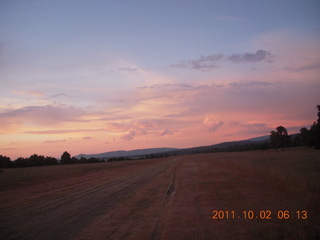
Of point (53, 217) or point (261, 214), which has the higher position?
point (53, 217)

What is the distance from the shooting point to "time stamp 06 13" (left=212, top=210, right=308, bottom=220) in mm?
8281

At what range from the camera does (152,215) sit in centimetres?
949

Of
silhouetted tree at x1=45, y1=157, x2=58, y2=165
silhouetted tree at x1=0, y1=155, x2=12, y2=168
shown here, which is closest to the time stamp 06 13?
silhouetted tree at x1=0, y1=155, x2=12, y2=168

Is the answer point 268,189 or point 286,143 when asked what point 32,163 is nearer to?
point 286,143

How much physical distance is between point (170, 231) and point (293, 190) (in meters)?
6.94

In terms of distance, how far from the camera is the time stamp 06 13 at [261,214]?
8.28 meters

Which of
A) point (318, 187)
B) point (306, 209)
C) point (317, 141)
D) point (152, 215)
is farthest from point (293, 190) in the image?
point (317, 141)

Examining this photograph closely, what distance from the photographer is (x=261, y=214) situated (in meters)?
8.82

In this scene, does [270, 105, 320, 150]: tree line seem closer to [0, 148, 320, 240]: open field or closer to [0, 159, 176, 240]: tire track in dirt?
[0, 148, 320, 240]: open field

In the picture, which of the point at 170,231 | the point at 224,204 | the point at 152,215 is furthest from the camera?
the point at 224,204

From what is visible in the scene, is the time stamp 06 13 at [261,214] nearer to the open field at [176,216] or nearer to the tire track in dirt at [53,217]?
the open field at [176,216]

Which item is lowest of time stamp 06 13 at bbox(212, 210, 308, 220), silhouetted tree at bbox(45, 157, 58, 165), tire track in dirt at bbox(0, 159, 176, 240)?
time stamp 06 13 at bbox(212, 210, 308, 220)

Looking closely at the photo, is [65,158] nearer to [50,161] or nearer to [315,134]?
[50,161]

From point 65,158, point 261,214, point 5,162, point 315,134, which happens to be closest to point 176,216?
point 261,214
